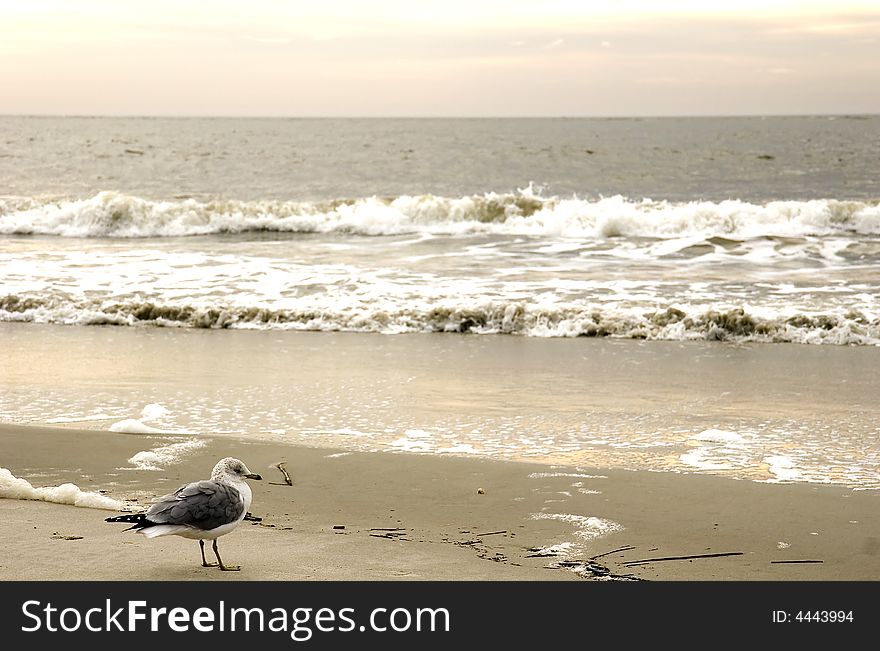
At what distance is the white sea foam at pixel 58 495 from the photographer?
5281 millimetres

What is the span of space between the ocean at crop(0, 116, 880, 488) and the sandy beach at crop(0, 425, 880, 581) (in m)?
0.50

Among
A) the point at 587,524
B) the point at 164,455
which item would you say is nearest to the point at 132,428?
the point at 164,455

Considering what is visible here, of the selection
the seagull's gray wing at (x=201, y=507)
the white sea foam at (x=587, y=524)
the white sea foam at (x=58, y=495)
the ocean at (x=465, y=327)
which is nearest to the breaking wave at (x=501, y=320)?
the ocean at (x=465, y=327)

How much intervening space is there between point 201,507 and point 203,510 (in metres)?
0.02

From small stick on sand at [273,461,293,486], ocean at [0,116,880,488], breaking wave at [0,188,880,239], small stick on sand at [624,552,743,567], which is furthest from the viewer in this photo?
breaking wave at [0,188,880,239]

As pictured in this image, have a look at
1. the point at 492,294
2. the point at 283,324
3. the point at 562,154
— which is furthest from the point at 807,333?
the point at 562,154

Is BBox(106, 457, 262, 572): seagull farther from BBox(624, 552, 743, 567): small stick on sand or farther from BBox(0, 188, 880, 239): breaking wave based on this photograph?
BBox(0, 188, 880, 239): breaking wave

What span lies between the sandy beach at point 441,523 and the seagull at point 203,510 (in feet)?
0.87

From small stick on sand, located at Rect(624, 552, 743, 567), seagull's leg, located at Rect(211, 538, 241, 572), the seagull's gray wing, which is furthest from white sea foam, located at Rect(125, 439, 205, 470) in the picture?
small stick on sand, located at Rect(624, 552, 743, 567)

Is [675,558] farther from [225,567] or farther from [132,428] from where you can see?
[132,428]

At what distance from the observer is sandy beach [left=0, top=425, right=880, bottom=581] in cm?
438

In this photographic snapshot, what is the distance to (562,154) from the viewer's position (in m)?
50.4

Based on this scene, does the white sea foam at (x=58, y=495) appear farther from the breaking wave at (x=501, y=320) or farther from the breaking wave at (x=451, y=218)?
the breaking wave at (x=451, y=218)
